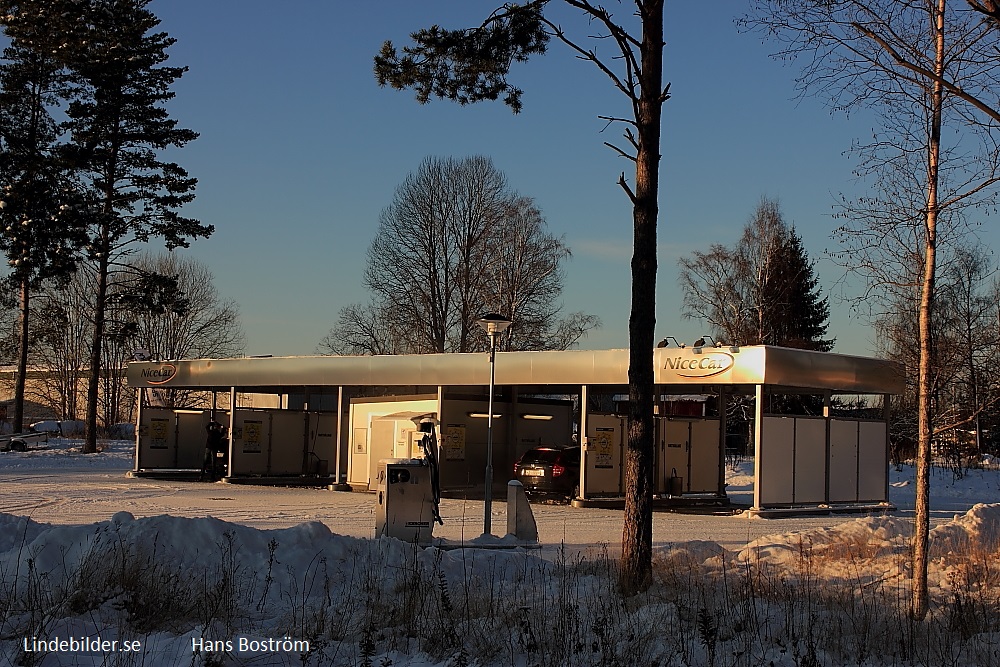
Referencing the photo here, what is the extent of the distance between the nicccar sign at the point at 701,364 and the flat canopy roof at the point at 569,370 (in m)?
0.02

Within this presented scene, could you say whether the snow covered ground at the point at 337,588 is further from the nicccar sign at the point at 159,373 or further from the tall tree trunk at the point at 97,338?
the tall tree trunk at the point at 97,338

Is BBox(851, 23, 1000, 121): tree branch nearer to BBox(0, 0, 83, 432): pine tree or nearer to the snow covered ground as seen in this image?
the snow covered ground

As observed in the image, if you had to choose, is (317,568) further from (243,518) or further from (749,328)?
(749,328)

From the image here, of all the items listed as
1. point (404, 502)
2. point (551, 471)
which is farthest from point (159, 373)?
point (404, 502)

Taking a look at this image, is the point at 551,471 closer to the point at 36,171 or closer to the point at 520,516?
the point at 520,516

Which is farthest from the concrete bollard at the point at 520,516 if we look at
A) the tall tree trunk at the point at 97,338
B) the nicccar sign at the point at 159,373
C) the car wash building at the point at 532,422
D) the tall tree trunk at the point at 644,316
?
the tall tree trunk at the point at 97,338

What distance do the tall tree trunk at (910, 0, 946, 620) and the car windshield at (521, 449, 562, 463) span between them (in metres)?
18.4

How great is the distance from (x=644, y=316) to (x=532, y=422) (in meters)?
21.4

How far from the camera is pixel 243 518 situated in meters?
20.5

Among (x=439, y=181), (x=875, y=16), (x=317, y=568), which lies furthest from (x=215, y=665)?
(x=439, y=181)

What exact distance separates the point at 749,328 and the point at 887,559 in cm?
3283

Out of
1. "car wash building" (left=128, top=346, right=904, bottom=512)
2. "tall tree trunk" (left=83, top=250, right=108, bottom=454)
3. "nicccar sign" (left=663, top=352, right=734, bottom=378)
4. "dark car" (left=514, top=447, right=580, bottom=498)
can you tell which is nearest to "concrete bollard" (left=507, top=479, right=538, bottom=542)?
"car wash building" (left=128, top=346, right=904, bottom=512)

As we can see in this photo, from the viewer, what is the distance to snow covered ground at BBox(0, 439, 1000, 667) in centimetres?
768

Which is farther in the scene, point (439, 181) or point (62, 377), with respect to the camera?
point (62, 377)
